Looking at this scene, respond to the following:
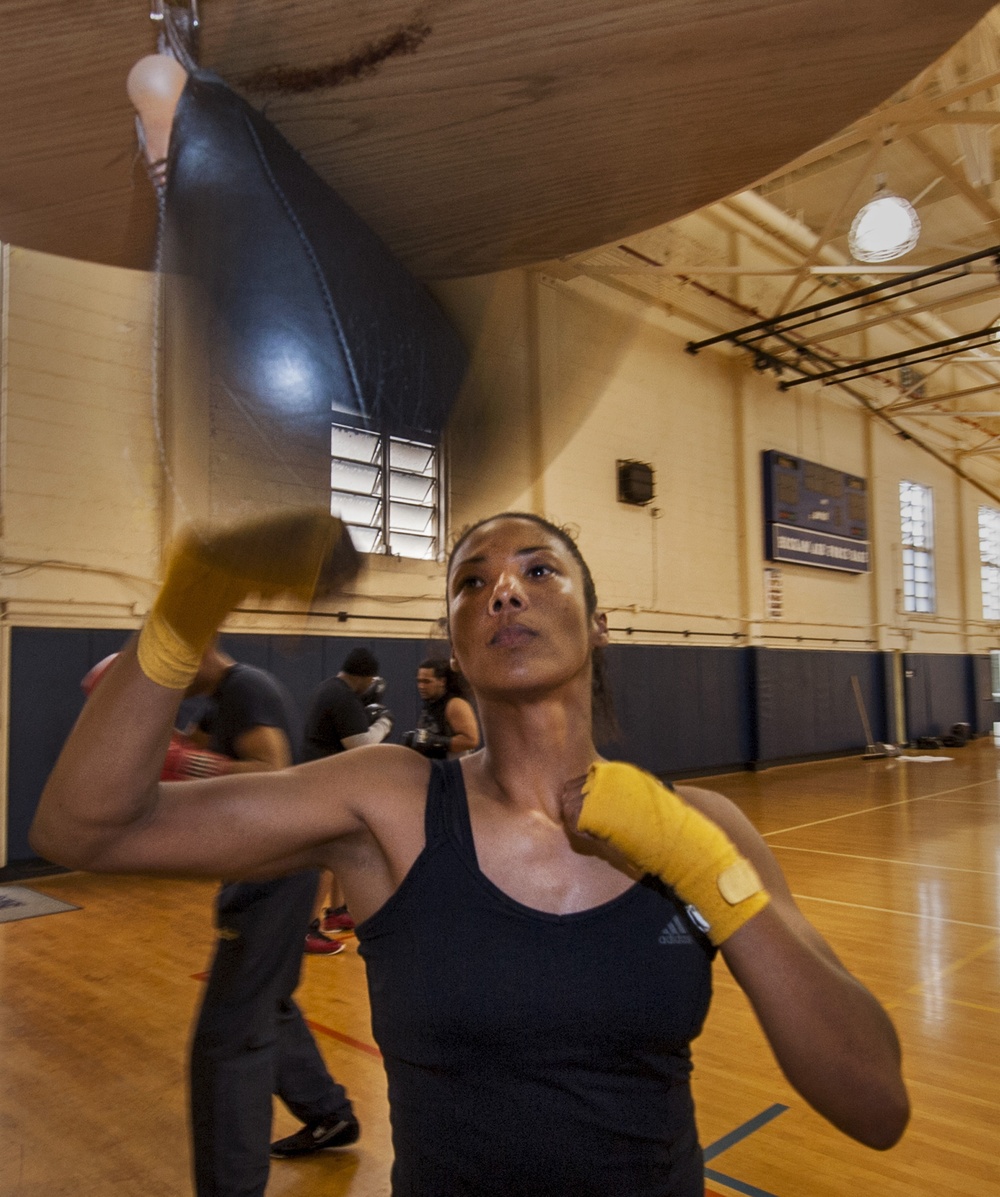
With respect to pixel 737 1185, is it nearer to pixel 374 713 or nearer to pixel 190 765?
pixel 190 765

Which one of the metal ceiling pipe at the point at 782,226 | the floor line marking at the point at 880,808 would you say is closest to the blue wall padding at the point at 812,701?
the floor line marking at the point at 880,808

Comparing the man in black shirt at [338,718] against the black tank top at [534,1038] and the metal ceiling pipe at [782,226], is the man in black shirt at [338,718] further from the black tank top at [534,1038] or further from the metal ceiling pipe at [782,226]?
the metal ceiling pipe at [782,226]

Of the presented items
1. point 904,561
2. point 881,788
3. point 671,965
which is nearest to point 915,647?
point 904,561

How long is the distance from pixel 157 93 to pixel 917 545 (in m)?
14.4

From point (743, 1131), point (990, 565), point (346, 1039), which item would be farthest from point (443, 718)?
point (990, 565)

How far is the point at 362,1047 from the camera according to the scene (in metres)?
2.58

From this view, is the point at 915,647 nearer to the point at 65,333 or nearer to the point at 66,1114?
the point at 66,1114

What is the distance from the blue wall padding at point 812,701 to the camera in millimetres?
9820

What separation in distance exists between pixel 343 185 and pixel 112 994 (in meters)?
3.22

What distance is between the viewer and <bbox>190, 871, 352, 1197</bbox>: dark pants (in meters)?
1.54

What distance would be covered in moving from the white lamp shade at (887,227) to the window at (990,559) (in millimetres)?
11121

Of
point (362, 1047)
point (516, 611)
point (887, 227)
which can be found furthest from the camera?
point (887, 227)

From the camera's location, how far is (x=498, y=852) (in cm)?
90

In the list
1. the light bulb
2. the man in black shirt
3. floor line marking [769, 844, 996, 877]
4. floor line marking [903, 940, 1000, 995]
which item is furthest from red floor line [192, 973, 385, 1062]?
floor line marking [769, 844, 996, 877]
